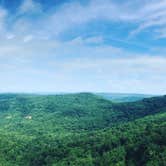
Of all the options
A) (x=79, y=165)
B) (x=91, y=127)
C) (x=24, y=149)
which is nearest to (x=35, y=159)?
(x=24, y=149)

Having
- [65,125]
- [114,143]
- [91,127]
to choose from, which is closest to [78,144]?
[114,143]

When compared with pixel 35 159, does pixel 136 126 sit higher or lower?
higher

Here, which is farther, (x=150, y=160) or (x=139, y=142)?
(x=139, y=142)

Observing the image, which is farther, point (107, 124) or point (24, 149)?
point (107, 124)

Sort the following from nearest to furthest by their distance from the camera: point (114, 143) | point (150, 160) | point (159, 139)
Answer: point (150, 160) → point (159, 139) → point (114, 143)

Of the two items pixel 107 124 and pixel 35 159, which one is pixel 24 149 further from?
pixel 107 124

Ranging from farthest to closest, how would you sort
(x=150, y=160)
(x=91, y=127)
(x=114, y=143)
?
(x=91, y=127) → (x=114, y=143) → (x=150, y=160)

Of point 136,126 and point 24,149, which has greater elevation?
point 136,126

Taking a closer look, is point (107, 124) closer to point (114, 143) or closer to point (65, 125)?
point (65, 125)

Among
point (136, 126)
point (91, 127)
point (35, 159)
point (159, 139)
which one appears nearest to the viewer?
point (159, 139)
